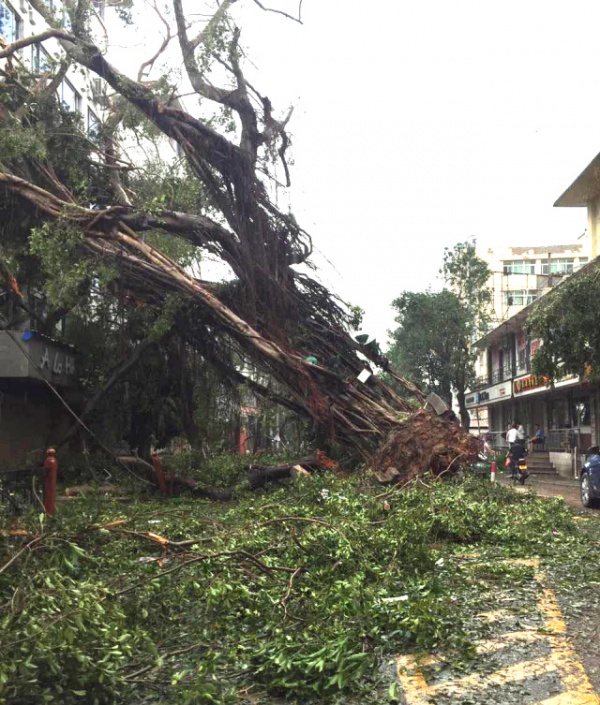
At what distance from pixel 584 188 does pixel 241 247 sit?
20.4m

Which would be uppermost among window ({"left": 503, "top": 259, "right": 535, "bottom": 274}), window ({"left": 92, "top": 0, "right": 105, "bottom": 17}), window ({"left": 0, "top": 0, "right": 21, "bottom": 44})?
window ({"left": 503, "top": 259, "right": 535, "bottom": 274})

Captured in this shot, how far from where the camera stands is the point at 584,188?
30.2 meters

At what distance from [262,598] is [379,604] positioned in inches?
32.0

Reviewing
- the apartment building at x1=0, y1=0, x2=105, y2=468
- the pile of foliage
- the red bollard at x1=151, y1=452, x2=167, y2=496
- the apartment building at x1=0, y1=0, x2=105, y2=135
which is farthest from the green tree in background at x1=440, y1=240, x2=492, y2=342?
the pile of foliage

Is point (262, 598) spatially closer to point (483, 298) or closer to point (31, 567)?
point (31, 567)

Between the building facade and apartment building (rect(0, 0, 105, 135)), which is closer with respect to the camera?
apartment building (rect(0, 0, 105, 135))

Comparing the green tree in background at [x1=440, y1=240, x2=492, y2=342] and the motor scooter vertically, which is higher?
the green tree in background at [x1=440, y1=240, x2=492, y2=342]

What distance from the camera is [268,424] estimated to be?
16.3m

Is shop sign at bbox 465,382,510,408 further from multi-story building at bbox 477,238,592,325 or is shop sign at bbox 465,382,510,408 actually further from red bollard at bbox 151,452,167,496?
red bollard at bbox 151,452,167,496

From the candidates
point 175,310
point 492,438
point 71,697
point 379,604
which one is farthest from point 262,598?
point 492,438

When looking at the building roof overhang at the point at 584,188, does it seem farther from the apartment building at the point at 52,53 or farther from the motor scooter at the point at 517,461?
the apartment building at the point at 52,53

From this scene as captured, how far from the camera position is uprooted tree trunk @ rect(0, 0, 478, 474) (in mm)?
14125

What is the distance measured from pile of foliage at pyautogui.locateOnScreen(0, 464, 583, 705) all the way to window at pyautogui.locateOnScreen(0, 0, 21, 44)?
17.0 m

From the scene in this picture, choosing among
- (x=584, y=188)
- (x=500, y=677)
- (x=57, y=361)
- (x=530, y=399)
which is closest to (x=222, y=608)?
(x=500, y=677)
